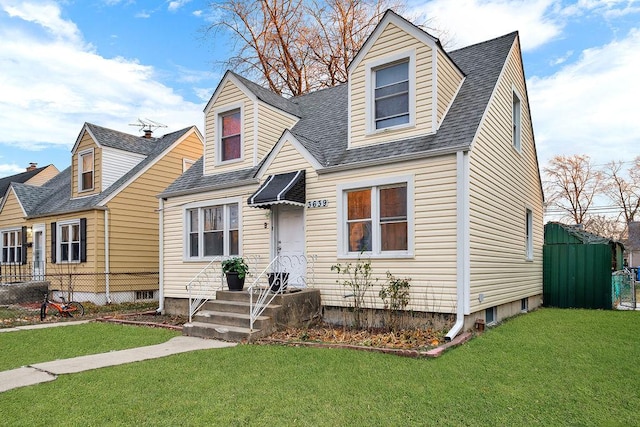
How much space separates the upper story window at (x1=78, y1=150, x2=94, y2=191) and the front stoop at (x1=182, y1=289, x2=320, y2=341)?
9.90m

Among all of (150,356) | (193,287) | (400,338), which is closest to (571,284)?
(400,338)

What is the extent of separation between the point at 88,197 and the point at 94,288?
3529mm

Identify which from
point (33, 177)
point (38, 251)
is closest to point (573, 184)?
point (38, 251)

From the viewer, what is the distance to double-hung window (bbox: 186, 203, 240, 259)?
11188 millimetres

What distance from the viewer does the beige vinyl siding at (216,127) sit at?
11.3 metres

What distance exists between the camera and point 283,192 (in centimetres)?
920

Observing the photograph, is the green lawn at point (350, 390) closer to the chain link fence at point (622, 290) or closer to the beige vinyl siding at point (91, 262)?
the chain link fence at point (622, 290)

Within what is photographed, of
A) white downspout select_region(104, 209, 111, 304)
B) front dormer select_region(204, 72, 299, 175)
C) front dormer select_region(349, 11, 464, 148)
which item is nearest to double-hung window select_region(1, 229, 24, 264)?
white downspout select_region(104, 209, 111, 304)

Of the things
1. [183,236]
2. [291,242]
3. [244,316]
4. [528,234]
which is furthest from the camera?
[528,234]

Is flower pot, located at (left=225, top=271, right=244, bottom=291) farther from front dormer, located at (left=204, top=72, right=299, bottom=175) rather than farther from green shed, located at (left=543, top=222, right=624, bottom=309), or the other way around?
green shed, located at (left=543, top=222, right=624, bottom=309)

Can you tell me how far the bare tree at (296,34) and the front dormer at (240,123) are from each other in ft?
35.1

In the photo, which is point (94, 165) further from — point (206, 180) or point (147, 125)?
point (206, 180)

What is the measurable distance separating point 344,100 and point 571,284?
28.3 ft

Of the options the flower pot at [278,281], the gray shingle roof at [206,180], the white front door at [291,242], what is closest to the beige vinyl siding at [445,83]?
the white front door at [291,242]
